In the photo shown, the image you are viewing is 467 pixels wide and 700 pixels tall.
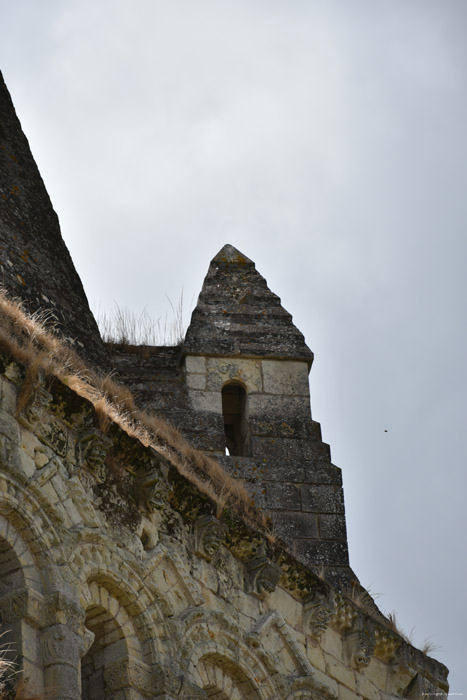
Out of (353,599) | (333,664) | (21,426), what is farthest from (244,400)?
(21,426)

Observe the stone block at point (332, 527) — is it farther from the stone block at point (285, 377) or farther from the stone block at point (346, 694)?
the stone block at point (346, 694)

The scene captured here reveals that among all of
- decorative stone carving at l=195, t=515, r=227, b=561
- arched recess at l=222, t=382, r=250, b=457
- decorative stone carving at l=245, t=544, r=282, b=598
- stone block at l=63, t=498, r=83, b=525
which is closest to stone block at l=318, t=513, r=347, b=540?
arched recess at l=222, t=382, r=250, b=457

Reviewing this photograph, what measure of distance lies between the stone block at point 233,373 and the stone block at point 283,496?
120 centimetres

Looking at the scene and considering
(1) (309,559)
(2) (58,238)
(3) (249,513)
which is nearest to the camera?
(3) (249,513)

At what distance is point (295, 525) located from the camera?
40.1 ft

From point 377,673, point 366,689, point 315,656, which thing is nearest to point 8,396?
point 315,656

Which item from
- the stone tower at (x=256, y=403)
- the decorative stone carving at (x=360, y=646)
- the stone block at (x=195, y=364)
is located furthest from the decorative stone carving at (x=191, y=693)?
the stone block at (x=195, y=364)

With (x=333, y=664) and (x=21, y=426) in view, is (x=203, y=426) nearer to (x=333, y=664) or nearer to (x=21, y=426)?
(x=333, y=664)

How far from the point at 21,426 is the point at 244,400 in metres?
5.73

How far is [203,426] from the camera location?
12867mm

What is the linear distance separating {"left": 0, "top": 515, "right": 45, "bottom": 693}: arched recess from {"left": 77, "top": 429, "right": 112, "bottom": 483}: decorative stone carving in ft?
2.92

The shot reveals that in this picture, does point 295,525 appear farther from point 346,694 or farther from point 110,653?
point 110,653

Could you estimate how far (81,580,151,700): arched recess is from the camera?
7.86 m

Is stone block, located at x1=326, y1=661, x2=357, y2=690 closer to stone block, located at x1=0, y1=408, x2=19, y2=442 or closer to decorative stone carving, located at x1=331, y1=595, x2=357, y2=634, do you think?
decorative stone carving, located at x1=331, y1=595, x2=357, y2=634
